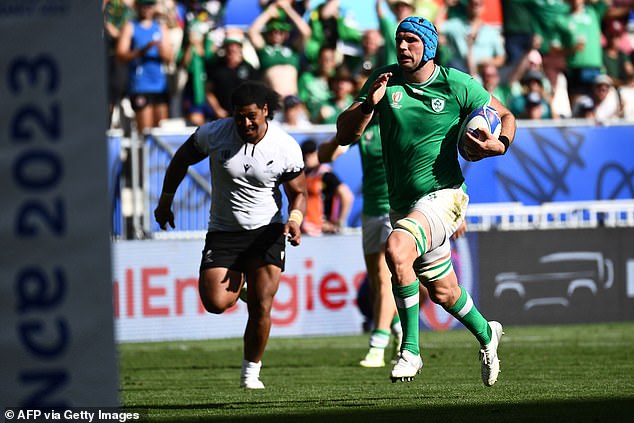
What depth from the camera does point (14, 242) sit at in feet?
15.6

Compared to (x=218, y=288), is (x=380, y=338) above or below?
below

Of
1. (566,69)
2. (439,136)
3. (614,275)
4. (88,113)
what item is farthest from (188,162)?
(566,69)

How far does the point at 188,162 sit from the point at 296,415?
273 cm

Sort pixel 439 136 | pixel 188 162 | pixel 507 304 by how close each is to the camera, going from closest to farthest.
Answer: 1. pixel 439 136
2. pixel 188 162
3. pixel 507 304

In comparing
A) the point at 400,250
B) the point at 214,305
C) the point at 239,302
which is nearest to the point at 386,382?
the point at 214,305

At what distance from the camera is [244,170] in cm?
1046

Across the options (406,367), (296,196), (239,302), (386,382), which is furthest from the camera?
(239,302)

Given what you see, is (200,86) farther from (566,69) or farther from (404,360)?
(404,360)

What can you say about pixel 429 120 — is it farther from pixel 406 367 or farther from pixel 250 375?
pixel 250 375

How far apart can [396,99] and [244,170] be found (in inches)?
61.2

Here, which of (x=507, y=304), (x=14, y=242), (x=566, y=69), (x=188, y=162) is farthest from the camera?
(x=566, y=69)

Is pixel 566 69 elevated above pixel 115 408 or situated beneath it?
elevated above

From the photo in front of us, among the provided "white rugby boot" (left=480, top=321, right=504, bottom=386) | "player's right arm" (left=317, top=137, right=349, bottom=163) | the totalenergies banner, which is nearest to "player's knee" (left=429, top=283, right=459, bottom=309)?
"white rugby boot" (left=480, top=321, right=504, bottom=386)

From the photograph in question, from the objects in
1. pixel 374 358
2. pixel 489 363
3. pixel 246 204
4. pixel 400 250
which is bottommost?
pixel 374 358
